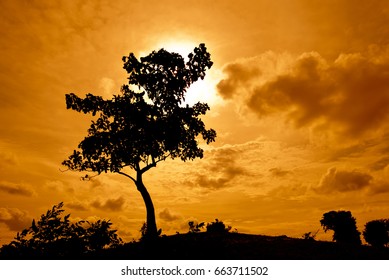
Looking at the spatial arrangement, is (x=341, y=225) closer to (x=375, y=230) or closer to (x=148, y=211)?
(x=375, y=230)

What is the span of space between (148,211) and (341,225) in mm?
30513

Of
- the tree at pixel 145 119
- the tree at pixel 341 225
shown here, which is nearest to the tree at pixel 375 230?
the tree at pixel 341 225

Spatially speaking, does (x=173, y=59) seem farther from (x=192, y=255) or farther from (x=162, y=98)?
(x=192, y=255)

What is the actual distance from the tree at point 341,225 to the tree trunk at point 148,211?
27.9 metres

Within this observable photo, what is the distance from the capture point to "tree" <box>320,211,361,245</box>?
4598cm

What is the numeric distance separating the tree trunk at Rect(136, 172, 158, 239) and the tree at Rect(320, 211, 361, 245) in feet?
91.6

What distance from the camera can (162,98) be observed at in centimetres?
2750

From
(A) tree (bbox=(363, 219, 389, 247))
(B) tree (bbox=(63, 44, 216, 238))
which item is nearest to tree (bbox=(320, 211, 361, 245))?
(A) tree (bbox=(363, 219, 389, 247))

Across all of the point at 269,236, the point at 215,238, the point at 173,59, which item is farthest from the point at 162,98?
the point at 269,236

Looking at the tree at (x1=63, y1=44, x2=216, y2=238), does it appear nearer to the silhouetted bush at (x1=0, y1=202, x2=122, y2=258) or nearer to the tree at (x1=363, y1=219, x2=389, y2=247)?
the silhouetted bush at (x1=0, y1=202, x2=122, y2=258)

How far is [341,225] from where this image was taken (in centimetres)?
4762

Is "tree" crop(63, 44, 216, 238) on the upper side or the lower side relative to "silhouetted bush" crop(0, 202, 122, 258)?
upper
